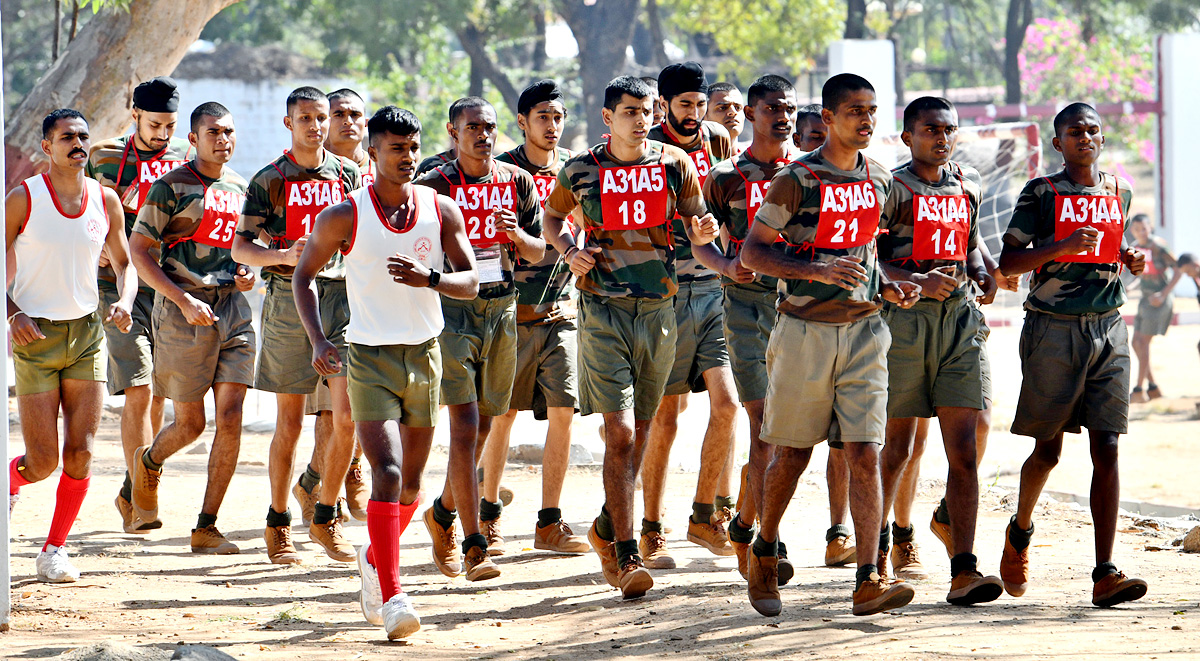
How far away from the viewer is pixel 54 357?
6086 millimetres

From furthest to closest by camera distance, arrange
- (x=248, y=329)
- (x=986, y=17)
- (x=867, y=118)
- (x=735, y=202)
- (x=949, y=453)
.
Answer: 1. (x=986, y=17)
2. (x=248, y=329)
3. (x=735, y=202)
4. (x=949, y=453)
5. (x=867, y=118)

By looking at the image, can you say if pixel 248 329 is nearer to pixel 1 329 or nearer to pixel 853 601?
pixel 1 329

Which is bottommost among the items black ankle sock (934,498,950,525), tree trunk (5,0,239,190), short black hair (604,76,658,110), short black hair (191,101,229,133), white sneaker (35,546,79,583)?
white sneaker (35,546,79,583)

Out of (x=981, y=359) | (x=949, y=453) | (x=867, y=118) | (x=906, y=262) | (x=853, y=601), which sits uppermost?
(x=867, y=118)

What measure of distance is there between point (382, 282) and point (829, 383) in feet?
5.69

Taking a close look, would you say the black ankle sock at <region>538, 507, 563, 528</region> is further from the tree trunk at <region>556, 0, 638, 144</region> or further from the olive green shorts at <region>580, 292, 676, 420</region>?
the tree trunk at <region>556, 0, 638, 144</region>

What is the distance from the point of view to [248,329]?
725 cm

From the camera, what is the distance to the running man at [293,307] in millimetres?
6859

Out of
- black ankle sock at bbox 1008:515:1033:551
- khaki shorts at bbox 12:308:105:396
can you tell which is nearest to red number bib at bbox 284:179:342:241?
khaki shorts at bbox 12:308:105:396

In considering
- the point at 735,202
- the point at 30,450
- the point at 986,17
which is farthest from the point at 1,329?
the point at 986,17

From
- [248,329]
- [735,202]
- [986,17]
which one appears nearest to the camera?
[735,202]

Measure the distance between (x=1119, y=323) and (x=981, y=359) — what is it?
0.64 m

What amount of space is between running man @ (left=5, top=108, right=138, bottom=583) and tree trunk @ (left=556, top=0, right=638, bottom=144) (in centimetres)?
2268

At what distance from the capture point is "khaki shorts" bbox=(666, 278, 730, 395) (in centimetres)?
695
